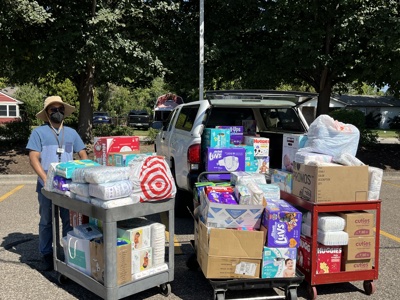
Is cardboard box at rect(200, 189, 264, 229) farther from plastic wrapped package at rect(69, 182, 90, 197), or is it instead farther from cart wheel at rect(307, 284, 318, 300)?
plastic wrapped package at rect(69, 182, 90, 197)

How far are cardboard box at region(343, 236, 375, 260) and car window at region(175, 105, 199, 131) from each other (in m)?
3.14

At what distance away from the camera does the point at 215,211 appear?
381 cm

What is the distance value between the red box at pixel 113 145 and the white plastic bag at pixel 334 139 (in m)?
2.04

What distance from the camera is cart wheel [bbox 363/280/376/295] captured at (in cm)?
409

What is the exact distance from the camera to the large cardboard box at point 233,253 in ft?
12.2

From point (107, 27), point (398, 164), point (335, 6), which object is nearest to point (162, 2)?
point (107, 27)

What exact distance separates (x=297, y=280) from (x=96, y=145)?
2826mm

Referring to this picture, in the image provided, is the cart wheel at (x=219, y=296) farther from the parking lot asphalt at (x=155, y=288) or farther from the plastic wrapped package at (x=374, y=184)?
the plastic wrapped package at (x=374, y=184)

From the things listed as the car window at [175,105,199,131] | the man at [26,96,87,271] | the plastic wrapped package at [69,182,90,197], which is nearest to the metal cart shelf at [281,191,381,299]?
the plastic wrapped package at [69,182,90,197]

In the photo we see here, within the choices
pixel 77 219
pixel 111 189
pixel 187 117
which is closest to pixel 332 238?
pixel 111 189

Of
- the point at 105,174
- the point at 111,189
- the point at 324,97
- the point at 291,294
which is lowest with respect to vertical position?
the point at 291,294

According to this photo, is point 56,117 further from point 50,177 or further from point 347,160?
point 347,160

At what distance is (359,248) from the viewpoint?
4.05m

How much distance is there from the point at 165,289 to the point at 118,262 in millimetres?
721
